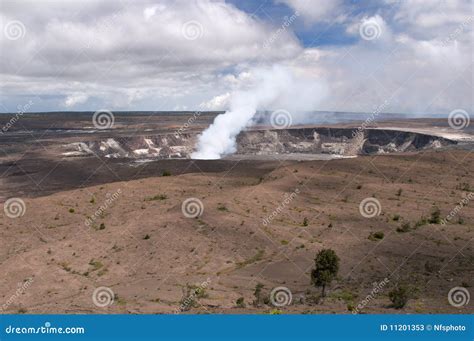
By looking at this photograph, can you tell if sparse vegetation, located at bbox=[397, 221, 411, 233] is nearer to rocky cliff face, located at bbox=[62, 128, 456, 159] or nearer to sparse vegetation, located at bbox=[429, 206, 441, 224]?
sparse vegetation, located at bbox=[429, 206, 441, 224]

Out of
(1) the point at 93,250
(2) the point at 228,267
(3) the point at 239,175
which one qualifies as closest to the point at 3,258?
(1) the point at 93,250

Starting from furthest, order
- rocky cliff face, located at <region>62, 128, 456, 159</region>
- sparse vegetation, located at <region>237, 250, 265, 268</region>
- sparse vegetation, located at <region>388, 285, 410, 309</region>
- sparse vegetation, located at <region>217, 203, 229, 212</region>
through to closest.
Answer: rocky cliff face, located at <region>62, 128, 456, 159</region> → sparse vegetation, located at <region>217, 203, 229, 212</region> → sparse vegetation, located at <region>237, 250, 265, 268</region> → sparse vegetation, located at <region>388, 285, 410, 309</region>

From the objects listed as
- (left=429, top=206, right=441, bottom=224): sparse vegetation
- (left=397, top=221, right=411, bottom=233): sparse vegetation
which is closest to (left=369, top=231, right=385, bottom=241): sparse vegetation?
(left=397, top=221, right=411, bottom=233): sparse vegetation

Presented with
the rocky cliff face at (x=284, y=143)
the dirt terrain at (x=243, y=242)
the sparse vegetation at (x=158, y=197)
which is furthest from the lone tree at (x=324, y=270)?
the rocky cliff face at (x=284, y=143)

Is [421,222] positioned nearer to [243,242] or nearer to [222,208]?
[243,242]

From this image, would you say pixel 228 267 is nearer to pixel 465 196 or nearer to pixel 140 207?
pixel 140 207
